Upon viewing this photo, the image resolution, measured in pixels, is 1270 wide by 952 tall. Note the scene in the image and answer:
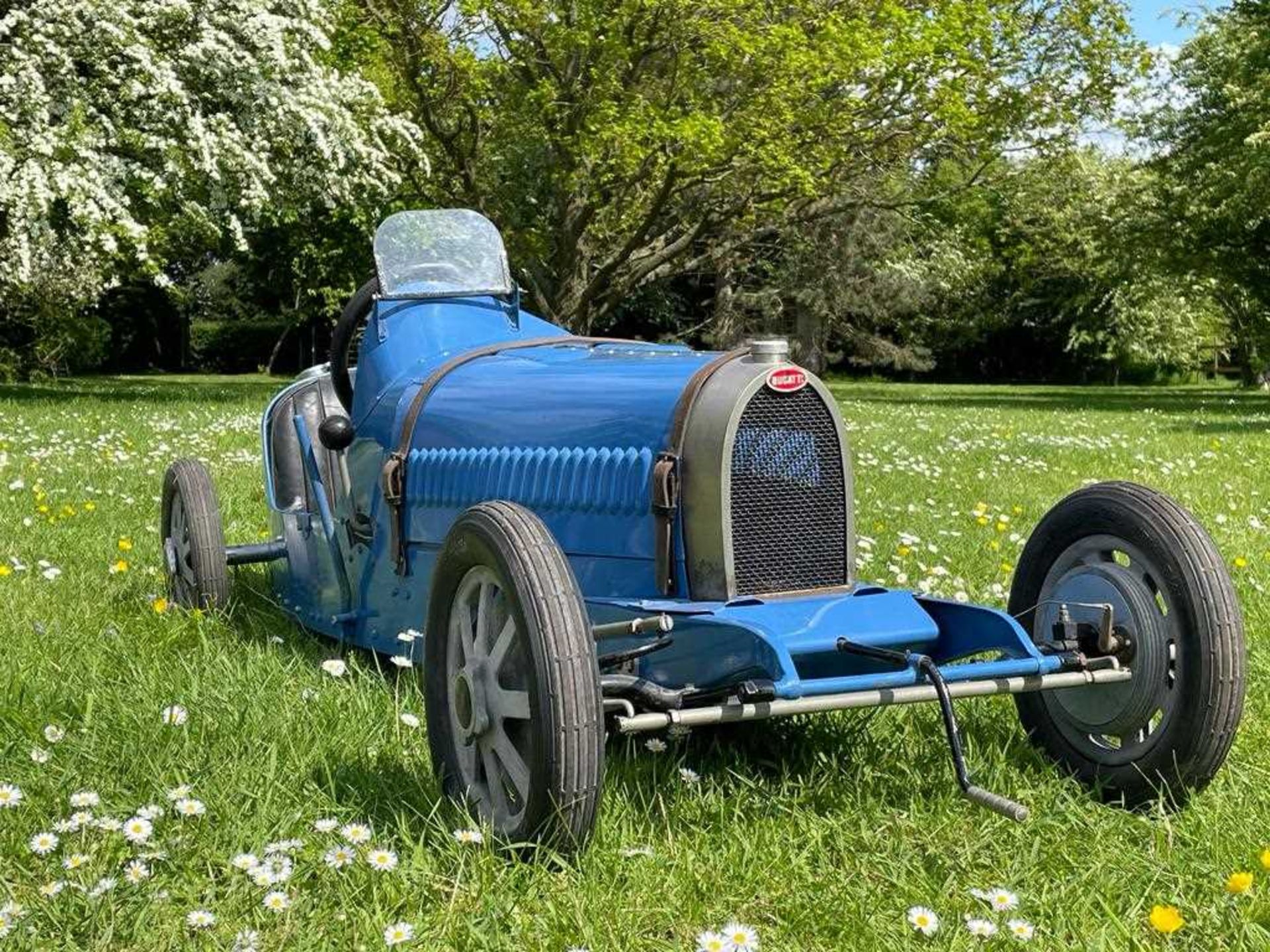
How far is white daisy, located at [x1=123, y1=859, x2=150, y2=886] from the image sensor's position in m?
2.67

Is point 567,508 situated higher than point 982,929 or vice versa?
point 567,508

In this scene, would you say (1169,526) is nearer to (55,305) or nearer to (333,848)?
(333,848)

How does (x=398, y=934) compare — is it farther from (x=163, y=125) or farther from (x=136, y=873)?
(x=163, y=125)

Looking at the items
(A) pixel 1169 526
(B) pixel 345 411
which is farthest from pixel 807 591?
(B) pixel 345 411

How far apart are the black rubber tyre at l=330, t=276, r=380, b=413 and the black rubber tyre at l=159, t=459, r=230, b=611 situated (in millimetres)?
739

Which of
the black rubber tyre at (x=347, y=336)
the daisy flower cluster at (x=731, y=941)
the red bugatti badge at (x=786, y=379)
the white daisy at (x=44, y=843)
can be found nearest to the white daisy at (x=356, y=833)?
the white daisy at (x=44, y=843)

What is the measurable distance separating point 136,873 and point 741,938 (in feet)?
3.76

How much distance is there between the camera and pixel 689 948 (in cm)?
252

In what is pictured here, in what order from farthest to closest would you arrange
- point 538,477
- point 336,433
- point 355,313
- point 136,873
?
point 355,313
point 336,433
point 538,477
point 136,873

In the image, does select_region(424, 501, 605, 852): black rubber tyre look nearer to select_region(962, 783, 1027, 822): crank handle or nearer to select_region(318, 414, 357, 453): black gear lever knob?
select_region(962, 783, 1027, 822): crank handle

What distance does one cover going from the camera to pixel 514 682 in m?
2.99

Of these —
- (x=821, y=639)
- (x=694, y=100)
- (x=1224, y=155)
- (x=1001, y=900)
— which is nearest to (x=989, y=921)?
(x=1001, y=900)

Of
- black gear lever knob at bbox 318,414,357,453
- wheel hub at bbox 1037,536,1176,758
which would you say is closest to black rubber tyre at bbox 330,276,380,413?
black gear lever knob at bbox 318,414,357,453

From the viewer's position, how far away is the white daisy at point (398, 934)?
242 centimetres
